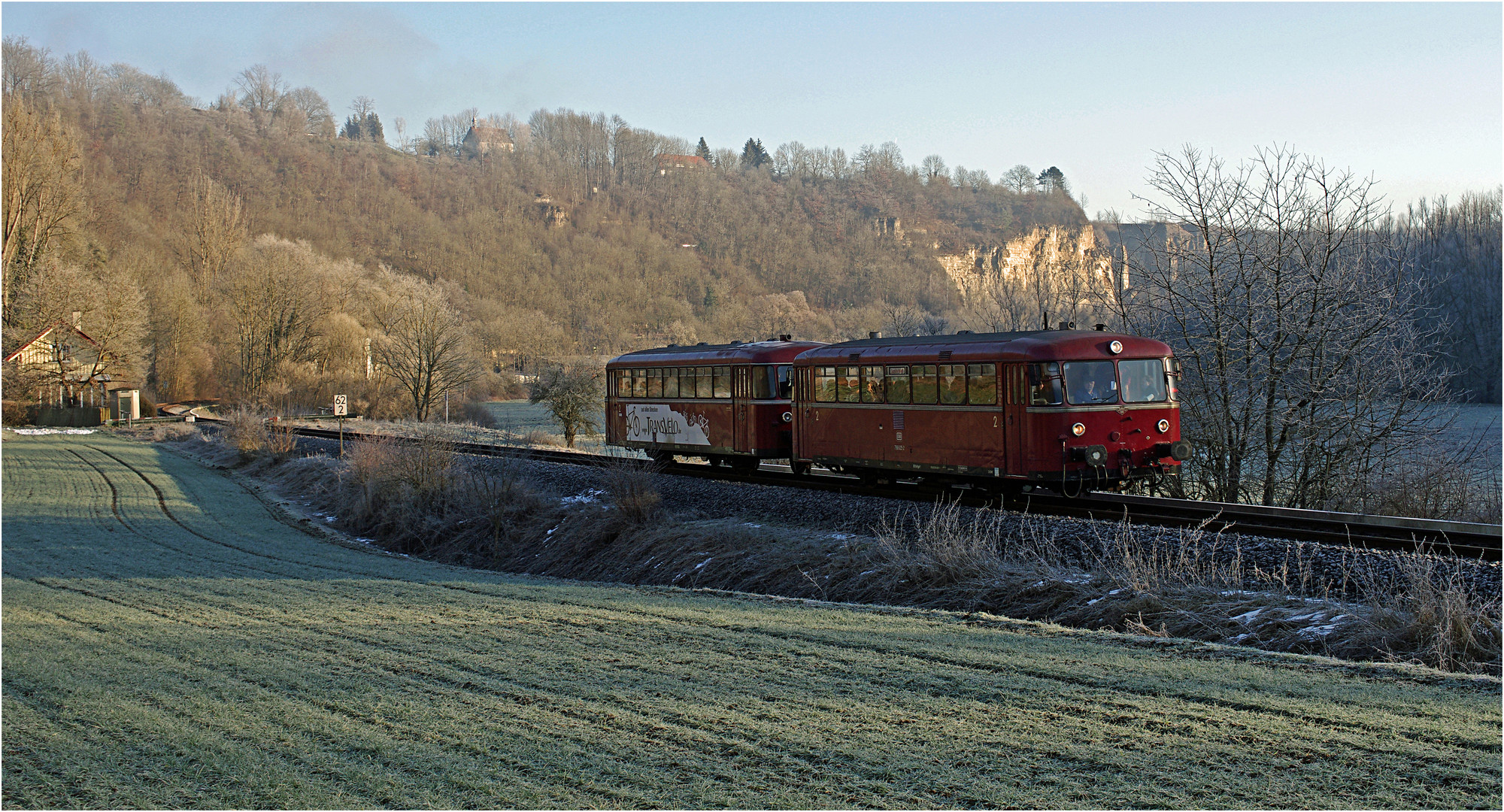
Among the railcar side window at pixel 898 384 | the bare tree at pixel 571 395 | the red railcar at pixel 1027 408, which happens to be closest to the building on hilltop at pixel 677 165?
the bare tree at pixel 571 395

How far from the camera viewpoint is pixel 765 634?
29.0ft

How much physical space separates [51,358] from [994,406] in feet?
197

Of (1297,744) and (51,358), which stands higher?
(51,358)

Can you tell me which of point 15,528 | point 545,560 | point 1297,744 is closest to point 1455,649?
point 1297,744

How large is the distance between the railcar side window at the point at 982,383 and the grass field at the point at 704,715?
6.61m

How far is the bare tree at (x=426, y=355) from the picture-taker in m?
56.4

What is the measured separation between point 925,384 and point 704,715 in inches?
454

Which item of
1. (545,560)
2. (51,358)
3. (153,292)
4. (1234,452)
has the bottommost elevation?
(545,560)

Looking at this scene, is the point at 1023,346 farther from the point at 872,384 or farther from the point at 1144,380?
the point at 872,384

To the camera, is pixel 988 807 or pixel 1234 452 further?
pixel 1234 452

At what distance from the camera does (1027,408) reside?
15391mm

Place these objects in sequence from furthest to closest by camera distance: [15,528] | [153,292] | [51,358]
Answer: [153,292]
[51,358]
[15,528]

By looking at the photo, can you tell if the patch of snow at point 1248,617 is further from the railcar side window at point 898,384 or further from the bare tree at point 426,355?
the bare tree at point 426,355

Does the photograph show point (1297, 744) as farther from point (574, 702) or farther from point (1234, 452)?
point (1234, 452)
